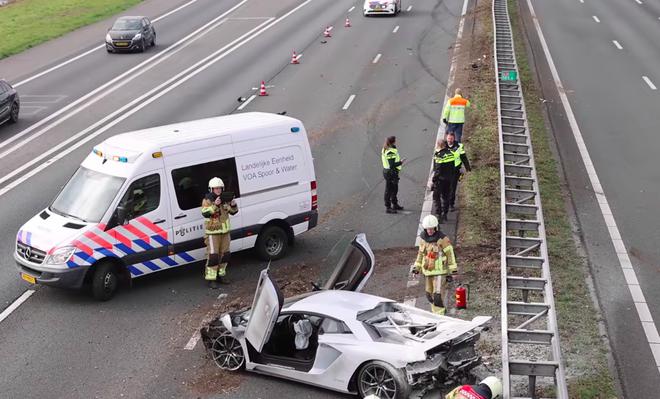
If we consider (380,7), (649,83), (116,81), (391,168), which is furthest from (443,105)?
(380,7)

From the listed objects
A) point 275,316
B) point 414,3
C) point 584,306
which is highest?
point 275,316

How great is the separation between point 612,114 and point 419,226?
11230mm

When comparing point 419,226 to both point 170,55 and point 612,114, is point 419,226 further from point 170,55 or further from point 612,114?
point 170,55

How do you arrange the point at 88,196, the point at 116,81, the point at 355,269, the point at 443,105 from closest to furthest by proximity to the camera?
the point at 355,269
the point at 88,196
the point at 443,105
the point at 116,81

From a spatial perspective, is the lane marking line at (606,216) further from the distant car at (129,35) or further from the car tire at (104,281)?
the distant car at (129,35)

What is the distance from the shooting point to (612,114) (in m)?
27.3

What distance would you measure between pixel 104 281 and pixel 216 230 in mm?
2003

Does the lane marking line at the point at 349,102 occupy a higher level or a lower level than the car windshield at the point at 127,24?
higher

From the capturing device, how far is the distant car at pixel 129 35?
3866 centimetres

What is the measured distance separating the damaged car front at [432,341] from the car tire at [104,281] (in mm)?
4985

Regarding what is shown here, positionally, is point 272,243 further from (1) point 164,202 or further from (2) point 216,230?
(1) point 164,202

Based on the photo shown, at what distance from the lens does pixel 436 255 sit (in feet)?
45.1

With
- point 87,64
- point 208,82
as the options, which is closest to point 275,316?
point 208,82

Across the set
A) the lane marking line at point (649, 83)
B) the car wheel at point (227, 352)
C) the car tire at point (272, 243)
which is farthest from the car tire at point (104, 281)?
the lane marking line at point (649, 83)
